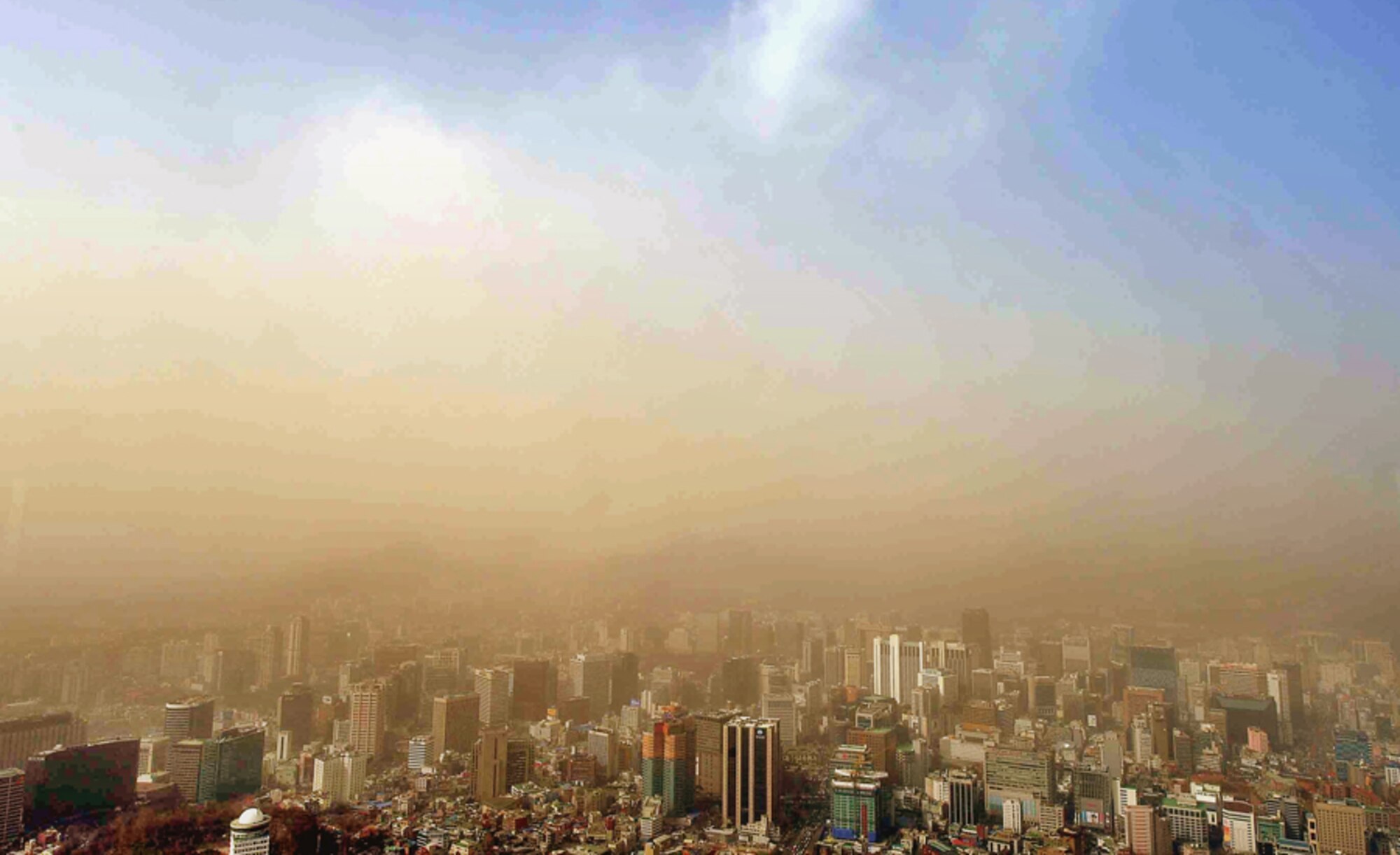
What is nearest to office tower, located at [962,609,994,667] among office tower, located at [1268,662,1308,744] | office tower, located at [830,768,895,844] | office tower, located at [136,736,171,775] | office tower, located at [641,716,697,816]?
office tower, located at [1268,662,1308,744]

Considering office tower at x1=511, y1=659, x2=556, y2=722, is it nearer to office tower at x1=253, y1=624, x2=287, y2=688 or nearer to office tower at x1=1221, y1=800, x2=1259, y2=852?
office tower at x1=253, y1=624, x2=287, y2=688

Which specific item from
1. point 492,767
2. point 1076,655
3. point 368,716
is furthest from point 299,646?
point 1076,655

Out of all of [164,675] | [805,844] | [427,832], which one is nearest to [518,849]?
[427,832]

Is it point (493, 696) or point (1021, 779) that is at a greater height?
point (493, 696)

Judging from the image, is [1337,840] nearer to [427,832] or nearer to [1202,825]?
[1202,825]

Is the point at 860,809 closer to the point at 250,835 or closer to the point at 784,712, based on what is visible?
the point at 784,712

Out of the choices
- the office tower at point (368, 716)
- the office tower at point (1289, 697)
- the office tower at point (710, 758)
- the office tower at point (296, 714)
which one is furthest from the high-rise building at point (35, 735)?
the office tower at point (1289, 697)

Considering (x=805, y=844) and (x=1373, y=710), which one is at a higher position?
(x=1373, y=710)
